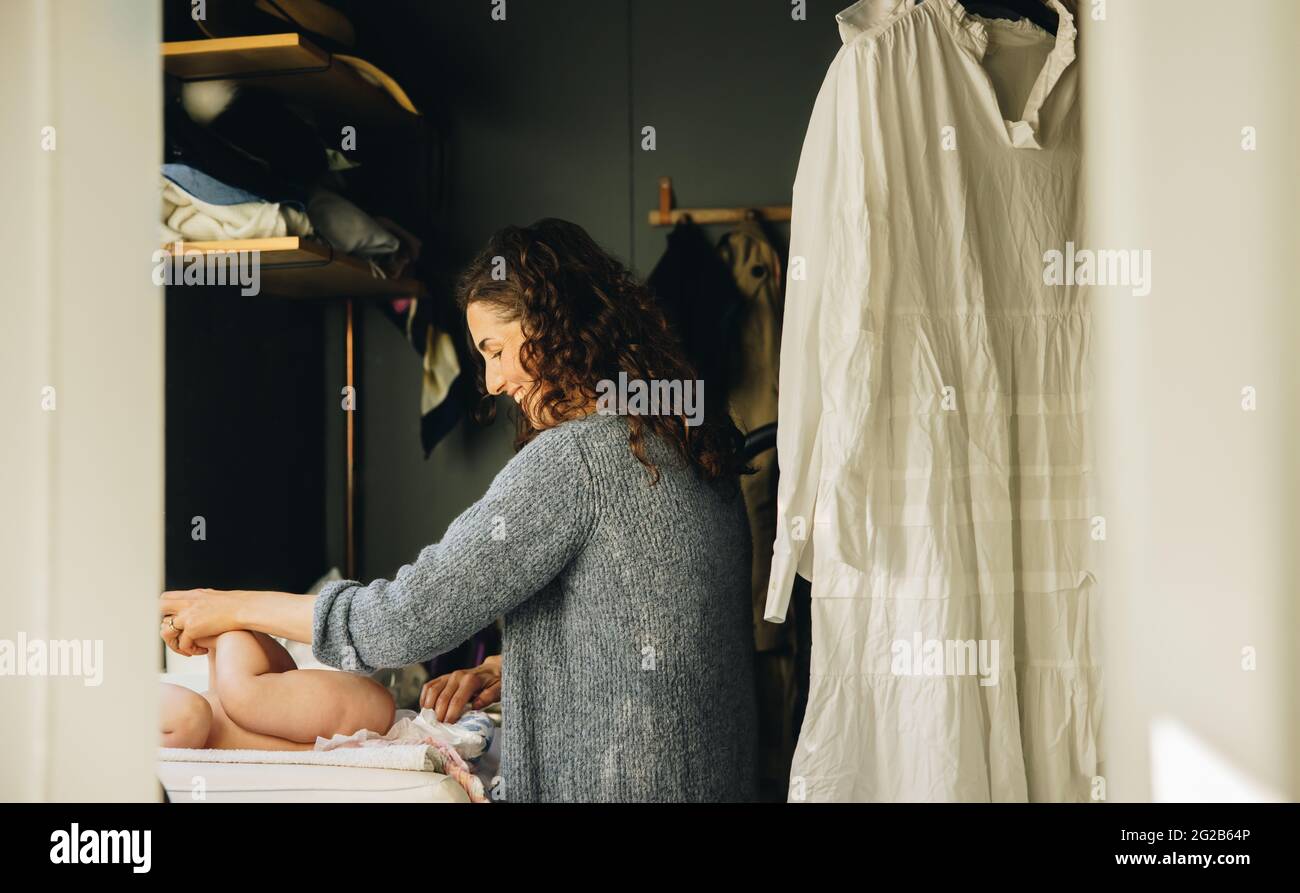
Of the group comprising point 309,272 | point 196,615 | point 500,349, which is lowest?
point 196,615

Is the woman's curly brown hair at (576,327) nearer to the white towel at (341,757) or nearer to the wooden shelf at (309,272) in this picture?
the white towel at (341,757)

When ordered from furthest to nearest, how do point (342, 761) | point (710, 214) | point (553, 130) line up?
point (553, 130)
point (710, 214)
point (342, 761)

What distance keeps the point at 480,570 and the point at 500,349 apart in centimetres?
34

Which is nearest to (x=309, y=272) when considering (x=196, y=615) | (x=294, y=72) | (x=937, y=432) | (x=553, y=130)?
(x=294, y=72)

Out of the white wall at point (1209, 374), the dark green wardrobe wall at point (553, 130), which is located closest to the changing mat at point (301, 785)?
the white wall at point (1209, 374)

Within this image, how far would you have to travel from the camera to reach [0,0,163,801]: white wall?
1037 mm

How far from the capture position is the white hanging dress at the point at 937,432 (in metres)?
1.19

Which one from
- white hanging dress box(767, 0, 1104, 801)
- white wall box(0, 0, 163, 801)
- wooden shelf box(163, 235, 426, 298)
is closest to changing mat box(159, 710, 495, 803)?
white wall box(0, 0, 163, 801)

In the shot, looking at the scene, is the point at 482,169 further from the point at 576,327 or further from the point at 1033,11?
the point at 1033,11

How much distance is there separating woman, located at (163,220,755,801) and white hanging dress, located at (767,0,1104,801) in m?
0.12

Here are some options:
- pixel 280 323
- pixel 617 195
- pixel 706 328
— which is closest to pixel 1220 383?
pixel 706 328

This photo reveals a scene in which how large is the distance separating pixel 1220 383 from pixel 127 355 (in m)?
1.14

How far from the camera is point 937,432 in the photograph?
122 cm

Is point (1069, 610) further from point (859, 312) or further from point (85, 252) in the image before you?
point (85, 252)
